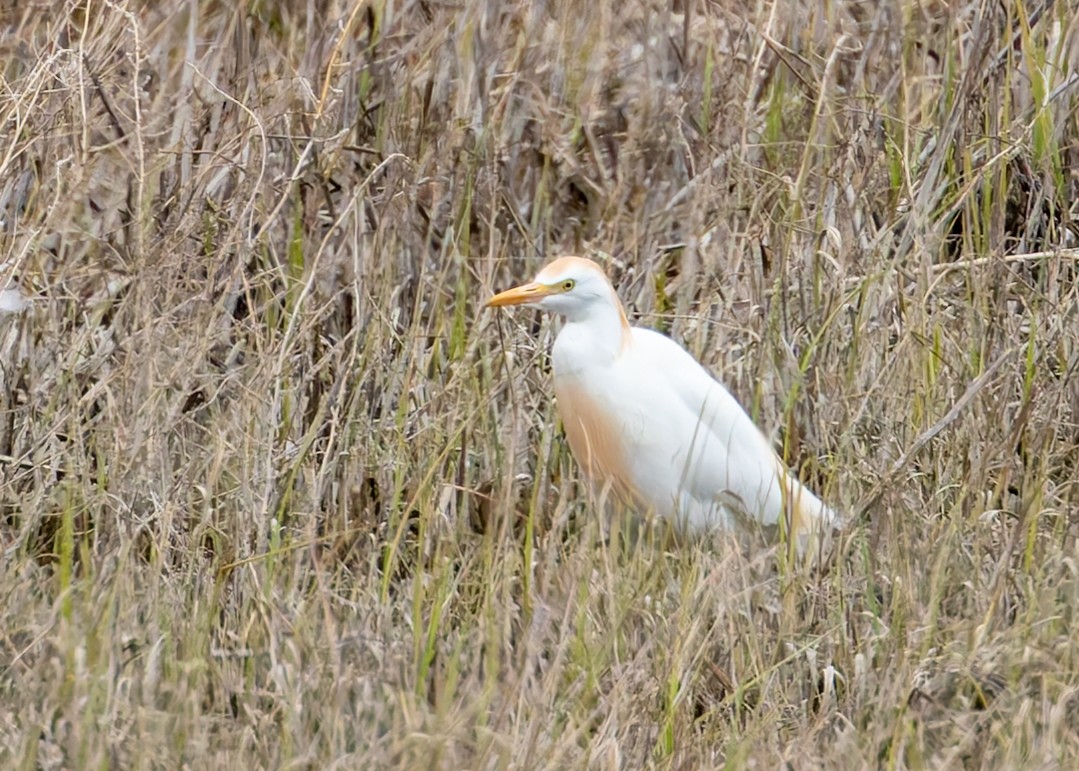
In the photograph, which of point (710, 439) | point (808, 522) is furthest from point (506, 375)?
point (808, 522)

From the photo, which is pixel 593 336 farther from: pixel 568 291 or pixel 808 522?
pixel 808 522

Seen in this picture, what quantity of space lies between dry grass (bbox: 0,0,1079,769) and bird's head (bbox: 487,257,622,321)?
203 mm

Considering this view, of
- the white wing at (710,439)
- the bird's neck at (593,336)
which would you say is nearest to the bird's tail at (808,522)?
the white wing at (710,439)

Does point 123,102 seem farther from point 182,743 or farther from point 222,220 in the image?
point 182,743

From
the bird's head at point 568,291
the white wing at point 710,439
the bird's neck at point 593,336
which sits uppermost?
the bird's head at point 568,291

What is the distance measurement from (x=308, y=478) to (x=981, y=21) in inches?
60.9

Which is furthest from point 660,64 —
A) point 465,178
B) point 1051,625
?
point 1051,625

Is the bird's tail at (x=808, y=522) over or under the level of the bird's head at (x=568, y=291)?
under

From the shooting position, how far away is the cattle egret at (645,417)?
2861 mm

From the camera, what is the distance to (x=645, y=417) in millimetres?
2934

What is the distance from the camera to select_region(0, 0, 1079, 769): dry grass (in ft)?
6.94

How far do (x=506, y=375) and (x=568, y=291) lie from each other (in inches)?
12.4

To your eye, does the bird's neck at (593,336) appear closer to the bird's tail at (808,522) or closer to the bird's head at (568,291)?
the bird's head at (568,291)

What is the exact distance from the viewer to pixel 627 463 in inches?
118
